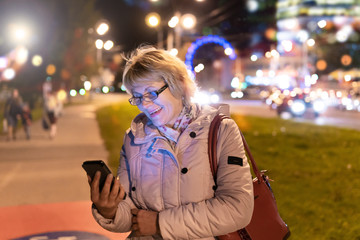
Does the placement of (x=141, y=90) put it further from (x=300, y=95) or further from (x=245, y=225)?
(x=300, y=95)

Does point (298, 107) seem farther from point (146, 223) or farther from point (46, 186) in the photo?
point (146, 223)

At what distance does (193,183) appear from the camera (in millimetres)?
2082

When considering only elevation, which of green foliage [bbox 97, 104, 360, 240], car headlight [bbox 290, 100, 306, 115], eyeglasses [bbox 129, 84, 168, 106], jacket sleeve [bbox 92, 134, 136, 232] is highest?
eyeglasses [bbox 129, 84, 168, 106]

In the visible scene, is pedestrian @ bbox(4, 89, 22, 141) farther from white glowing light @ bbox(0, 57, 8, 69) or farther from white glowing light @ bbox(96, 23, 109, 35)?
white glowing light @ bbox(96, 23, 109, 35)

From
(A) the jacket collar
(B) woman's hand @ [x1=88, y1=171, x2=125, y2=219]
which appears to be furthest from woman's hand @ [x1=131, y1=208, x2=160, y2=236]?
(A) the jacket collar

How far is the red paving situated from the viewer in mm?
4699

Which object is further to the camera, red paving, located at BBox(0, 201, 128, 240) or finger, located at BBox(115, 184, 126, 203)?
red paving, located at BBox(0, 201, 128, 240)

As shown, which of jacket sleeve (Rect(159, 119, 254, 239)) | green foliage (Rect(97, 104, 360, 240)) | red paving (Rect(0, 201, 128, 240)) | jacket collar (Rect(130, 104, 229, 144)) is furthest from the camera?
green foliage (Rect(97, 104, 360, 240))

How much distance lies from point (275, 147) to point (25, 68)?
715 inches

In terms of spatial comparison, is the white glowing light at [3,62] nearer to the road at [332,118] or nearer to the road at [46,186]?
the road at [46,186]

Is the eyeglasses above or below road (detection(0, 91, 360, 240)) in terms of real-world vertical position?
above

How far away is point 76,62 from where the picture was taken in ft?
152

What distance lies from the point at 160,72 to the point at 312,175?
303 inches

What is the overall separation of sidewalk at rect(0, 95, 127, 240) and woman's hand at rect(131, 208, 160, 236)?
2.62m
